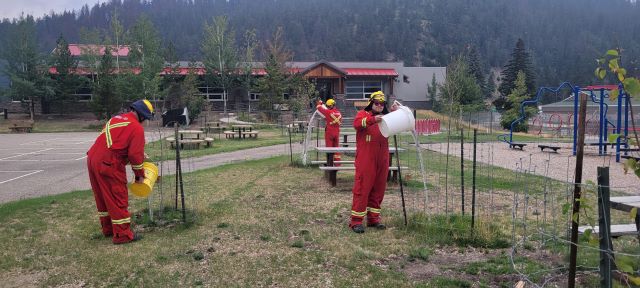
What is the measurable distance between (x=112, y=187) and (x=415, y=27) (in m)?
121

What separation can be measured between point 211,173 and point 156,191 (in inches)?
93.8

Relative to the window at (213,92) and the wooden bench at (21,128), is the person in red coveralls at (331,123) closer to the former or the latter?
the wooden bench at (21,128)

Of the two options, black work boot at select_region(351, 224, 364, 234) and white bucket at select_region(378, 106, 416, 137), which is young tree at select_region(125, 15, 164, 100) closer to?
black work boot at select_region(351, 224, 364, 234)

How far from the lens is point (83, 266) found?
5039 mm

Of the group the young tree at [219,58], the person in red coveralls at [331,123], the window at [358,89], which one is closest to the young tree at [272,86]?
the young tree at [219,58]

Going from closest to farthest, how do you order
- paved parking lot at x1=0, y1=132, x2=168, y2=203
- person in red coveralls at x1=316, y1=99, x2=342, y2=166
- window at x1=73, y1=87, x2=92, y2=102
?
paved parking lot at x1=0, y1=132, x2=168, y2=203 < person in red coveralls at x1=316, y1=99, x2=342, y2=166 < window at x1=73, y1=87, x2=92, y2=102

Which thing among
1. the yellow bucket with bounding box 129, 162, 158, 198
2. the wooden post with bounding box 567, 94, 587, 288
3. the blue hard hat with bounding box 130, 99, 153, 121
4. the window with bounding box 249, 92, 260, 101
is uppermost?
the window with bounding box 249, 92, 260, 101

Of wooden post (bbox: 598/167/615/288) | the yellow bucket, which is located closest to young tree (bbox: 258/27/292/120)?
the yellow bucket

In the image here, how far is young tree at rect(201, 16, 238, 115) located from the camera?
44.9m

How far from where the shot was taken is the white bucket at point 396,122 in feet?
18.8

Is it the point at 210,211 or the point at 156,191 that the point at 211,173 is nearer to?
the point at 156,191

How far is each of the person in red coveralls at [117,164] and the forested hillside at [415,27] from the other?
9193cm

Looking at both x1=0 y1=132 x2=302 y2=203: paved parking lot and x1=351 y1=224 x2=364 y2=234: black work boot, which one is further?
x1=0 y1=132 x2=302 y2=203: paved parking lot

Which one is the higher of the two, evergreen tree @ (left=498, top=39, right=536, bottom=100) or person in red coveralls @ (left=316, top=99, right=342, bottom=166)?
evergreen tree @ (left=498, top=39, right=536, bottom=100)
